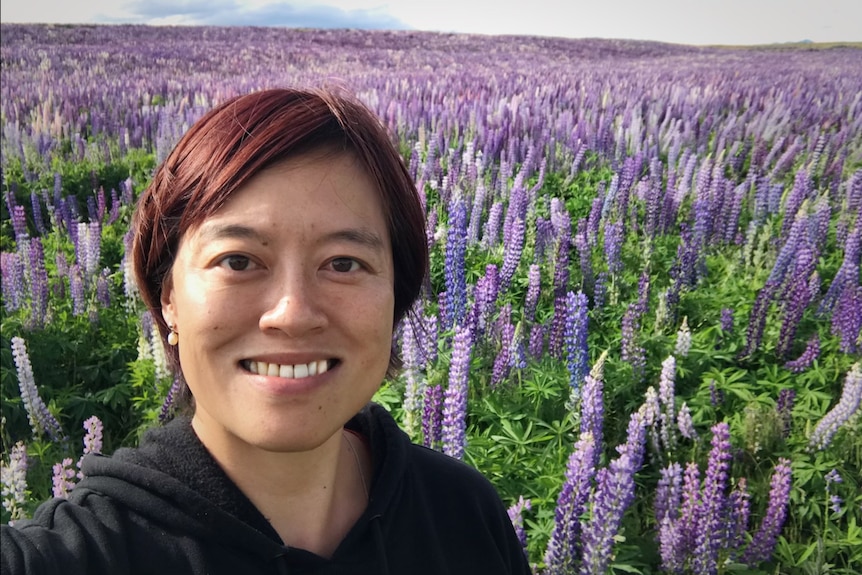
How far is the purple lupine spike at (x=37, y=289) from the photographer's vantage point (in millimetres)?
3611

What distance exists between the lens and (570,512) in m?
1.95

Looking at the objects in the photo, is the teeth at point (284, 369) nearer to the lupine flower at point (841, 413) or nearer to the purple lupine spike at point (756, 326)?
the lupine flower at point (841, 413)

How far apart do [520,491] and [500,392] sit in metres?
0.55

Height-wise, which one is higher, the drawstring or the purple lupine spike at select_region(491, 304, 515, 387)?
the drawstring

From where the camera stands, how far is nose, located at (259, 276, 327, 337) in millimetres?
1045

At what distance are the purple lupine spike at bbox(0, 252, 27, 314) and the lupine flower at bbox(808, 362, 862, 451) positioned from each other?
12.6 ft

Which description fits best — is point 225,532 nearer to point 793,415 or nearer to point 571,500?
point 571,500

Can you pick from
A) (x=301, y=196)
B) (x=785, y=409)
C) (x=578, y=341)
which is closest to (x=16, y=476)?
(x=301, y=196)

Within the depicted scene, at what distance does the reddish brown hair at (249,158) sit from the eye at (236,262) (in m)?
0.09

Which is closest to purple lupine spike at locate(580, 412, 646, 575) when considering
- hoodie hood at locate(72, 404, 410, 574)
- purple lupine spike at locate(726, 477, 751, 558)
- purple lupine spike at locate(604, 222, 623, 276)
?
purple lupine spike at locate(726, 477, 751, 558)

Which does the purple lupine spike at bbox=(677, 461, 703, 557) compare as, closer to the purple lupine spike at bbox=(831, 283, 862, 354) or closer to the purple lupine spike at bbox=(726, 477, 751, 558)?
the purple lupine spike at bbox=(726, 477, 751, 558)

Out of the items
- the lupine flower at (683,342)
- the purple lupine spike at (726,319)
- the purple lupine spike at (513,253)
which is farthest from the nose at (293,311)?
the purple lupine spike at (726,319)

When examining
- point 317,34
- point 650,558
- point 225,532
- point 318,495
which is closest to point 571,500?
point 650,558

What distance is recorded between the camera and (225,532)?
1099mm
